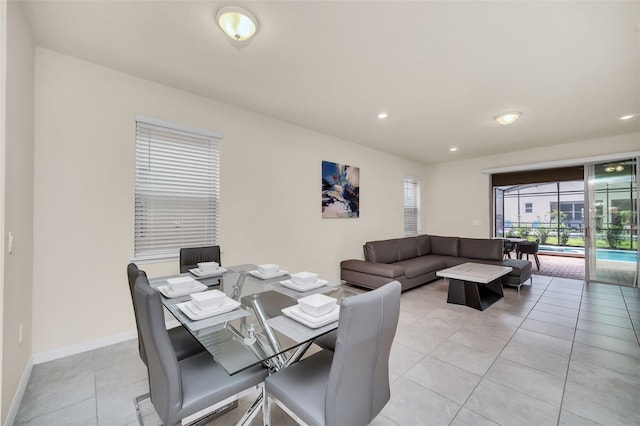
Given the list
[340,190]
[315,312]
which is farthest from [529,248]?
[315,312]

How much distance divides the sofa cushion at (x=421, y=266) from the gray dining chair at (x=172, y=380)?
3588 millimetres

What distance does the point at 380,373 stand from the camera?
1222 mm

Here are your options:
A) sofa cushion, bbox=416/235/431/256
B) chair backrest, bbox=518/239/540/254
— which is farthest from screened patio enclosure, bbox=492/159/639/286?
sofa cushion, bbox=416/235/431/256

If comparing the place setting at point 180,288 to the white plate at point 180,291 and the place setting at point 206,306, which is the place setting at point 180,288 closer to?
the white plate at point 180,291

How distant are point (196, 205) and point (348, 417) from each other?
2.73 metres

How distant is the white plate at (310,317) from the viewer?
4.30 ft

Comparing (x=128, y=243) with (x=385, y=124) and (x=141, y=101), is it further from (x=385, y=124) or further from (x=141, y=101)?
(x=385, y=124)

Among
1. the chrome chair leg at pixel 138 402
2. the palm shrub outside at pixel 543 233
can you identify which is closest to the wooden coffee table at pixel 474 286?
the chrome chair leg at pixel 138 402

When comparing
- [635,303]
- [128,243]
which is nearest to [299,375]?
[128,243]

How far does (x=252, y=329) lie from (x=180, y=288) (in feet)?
2.58

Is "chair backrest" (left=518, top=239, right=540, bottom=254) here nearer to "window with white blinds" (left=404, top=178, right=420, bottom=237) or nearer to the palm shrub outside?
"window with white blinds" (left=404, top=178, right=420, bottom=237)

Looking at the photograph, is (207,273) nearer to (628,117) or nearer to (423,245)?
(423,245)

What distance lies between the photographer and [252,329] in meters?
1.36

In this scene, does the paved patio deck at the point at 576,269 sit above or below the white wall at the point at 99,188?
below
